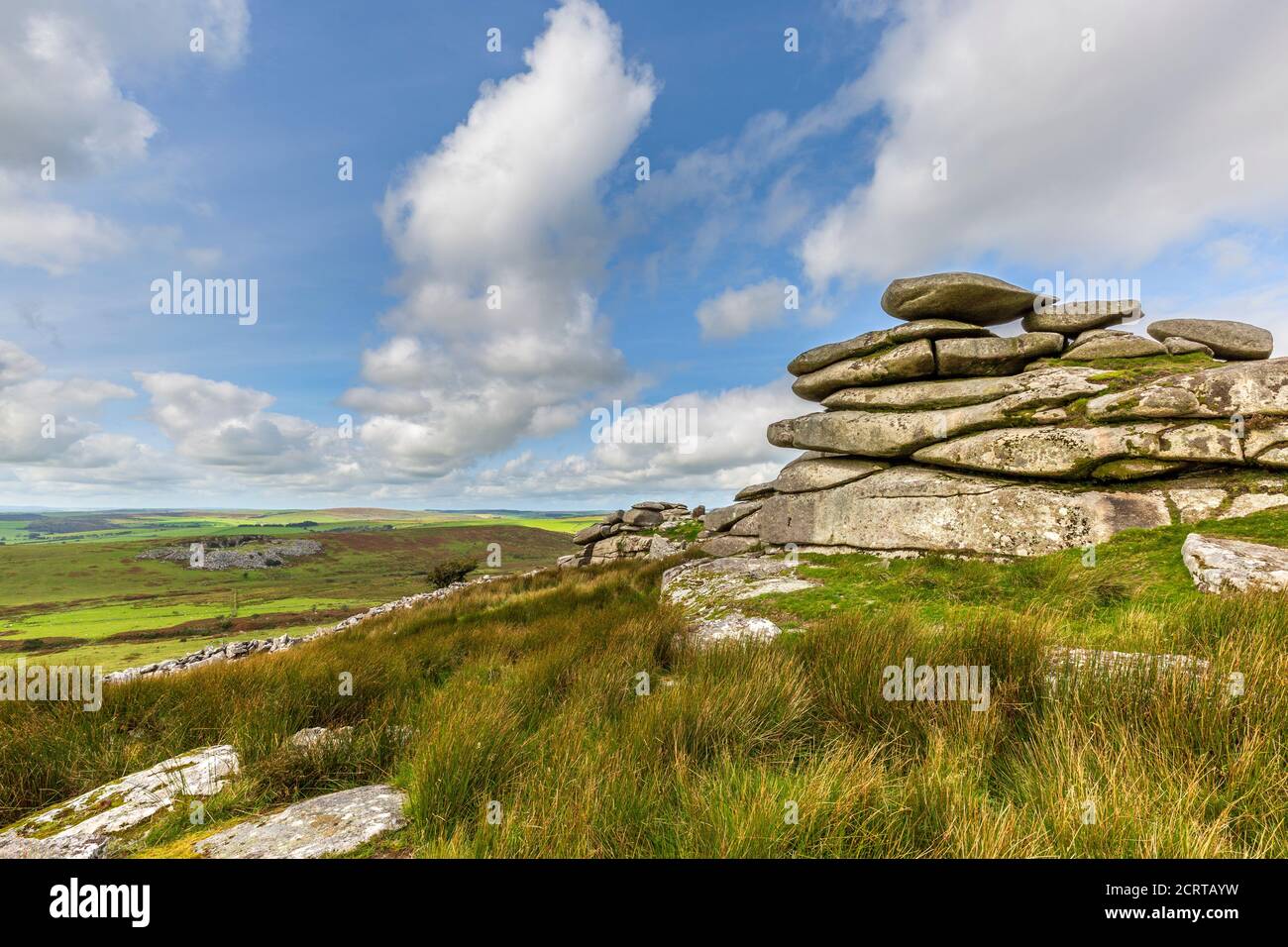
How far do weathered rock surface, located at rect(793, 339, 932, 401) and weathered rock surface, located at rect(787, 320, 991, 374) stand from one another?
0.18m

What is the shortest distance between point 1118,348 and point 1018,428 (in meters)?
3.60

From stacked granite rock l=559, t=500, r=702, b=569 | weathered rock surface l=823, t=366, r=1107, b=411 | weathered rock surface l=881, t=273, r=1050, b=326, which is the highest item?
weathered rock surface l=881, t=273, r=1050, b=326

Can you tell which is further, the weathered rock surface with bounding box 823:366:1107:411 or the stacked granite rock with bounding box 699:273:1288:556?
the weathered rock surface with bounding box 823:366:1107:411

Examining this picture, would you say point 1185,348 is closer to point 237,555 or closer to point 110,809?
point 110,809

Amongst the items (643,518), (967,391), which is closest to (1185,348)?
(967,391)

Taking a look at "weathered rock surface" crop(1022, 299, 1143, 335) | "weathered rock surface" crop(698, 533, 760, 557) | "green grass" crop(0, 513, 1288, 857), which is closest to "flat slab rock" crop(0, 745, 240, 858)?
"green grass" crop(0, 513, 1288, 857)

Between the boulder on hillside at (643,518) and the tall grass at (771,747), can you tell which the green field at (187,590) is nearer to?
the tall grass at (771,747)

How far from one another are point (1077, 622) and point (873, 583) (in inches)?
132

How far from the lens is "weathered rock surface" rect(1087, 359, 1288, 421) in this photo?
952 centimetres

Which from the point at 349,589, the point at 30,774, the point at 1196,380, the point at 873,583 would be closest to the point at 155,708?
the point at 30,774

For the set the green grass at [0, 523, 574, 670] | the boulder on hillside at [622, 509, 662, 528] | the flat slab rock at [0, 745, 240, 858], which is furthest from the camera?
the green grass at [0, 523, 574, 670]

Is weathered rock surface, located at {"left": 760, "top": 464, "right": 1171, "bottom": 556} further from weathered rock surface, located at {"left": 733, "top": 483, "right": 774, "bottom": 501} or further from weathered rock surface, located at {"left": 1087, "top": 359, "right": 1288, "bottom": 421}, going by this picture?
weathered rock surface, located at {"left": 733, "top": 483, "right": 774, "bottom": 501}

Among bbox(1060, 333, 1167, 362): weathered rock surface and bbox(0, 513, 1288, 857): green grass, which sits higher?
bbox(1060, 333, 1167, 362): weathered rock surface

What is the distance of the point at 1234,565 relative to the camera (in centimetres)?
670
